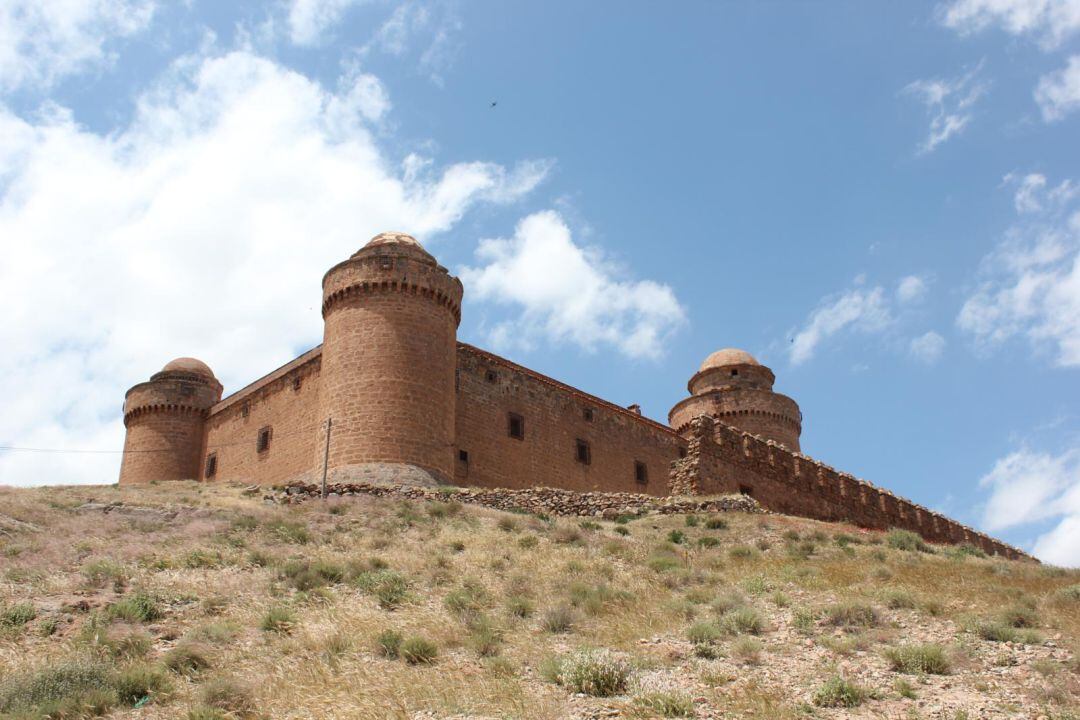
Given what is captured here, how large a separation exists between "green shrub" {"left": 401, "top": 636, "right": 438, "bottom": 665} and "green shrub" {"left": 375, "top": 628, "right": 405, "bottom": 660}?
0.08 m

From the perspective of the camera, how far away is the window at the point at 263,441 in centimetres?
3275

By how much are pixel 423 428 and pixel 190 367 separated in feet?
50.9

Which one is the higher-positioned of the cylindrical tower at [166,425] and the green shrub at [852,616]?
the cylindrical tower at [166,425]

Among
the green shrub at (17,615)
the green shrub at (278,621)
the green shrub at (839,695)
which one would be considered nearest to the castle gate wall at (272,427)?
the green shrub at (17,615)

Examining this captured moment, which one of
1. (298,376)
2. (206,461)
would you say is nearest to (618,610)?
(298,376)

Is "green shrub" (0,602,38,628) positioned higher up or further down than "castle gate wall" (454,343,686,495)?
further down

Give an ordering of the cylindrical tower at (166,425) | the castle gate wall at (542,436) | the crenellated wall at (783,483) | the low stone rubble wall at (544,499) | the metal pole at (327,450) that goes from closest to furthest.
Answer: the low stone rubble wall at (544,499) → the metal pole at (327,450) → the crenellated wall at (783,483) → the castle gate wall at (542,436) → the cylindrical tower at (166,425)

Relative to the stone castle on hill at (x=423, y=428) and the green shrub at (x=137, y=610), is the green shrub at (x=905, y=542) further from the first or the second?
the green shrub at (x=137, y=610)

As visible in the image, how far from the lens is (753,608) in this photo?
1273 centimetres

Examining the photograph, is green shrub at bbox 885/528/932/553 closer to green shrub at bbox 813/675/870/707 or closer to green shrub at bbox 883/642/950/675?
green shrub at bbox 883/642/950/675

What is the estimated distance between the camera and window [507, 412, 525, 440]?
32062 millimetres

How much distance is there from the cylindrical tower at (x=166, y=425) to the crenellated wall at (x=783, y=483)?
19.5 m

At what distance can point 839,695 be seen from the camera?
30.5 ft

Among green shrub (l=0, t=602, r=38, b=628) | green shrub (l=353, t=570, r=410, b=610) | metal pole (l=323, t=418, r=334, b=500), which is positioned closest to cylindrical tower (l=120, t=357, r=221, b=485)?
metal pole (l=323, t=418, r=334, b=500)
